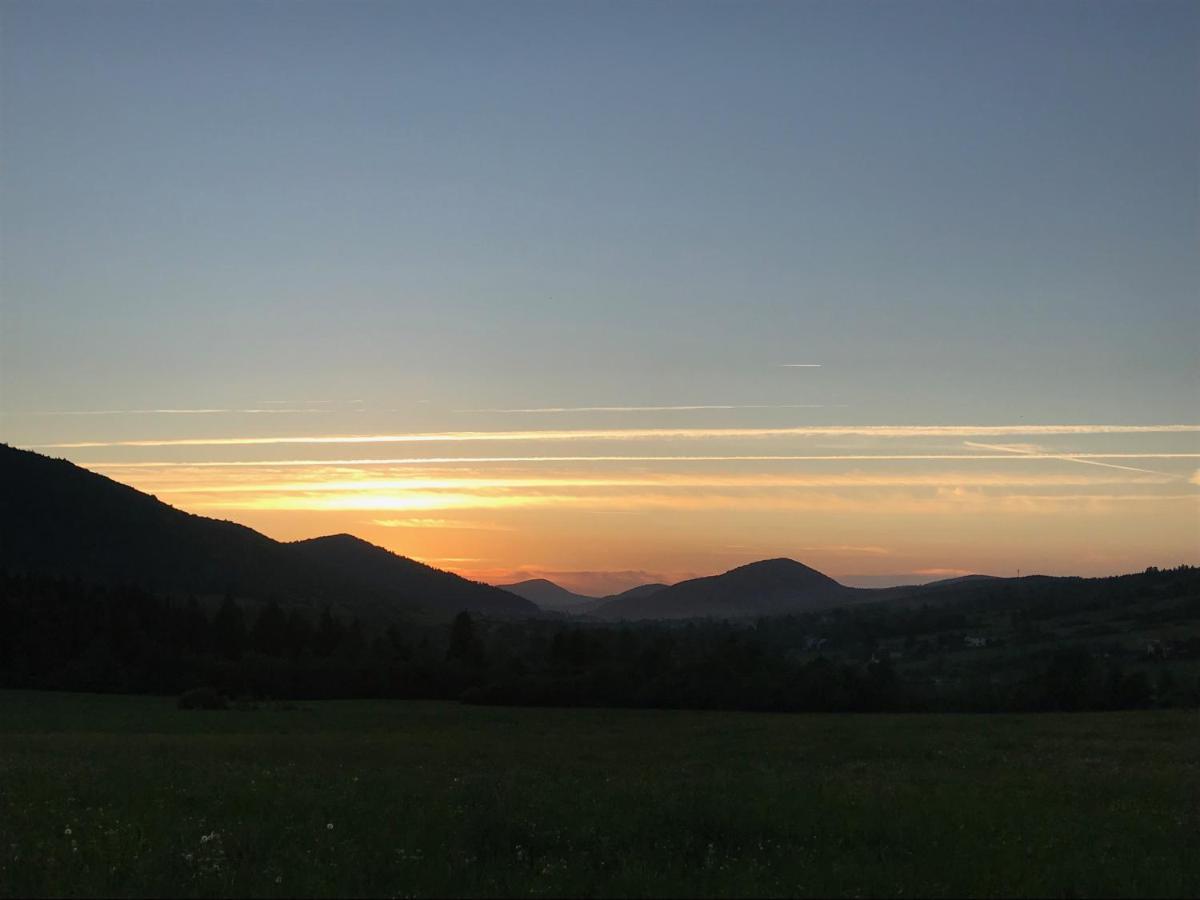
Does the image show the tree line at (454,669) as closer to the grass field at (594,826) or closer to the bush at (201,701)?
the bush at (201,701)

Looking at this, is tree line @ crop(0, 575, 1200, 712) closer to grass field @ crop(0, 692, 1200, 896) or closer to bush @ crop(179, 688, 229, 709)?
bush @ crop(179, 688, 229, 709)

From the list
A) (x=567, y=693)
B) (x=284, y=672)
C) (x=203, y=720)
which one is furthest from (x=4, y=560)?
(x=203, y=720)

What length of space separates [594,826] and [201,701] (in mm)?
57336

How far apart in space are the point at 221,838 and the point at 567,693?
225ft

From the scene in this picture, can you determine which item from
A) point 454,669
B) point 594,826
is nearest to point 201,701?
point 454,669

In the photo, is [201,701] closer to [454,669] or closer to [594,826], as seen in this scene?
[454,669]

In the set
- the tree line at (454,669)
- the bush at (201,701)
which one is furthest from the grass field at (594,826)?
the tree line at (454,669)

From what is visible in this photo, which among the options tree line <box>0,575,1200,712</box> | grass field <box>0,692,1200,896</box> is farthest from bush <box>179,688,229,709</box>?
grass field <box>0,692,1200,896</box>

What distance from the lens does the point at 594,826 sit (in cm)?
1340

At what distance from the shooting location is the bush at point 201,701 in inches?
2504

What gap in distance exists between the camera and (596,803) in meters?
15.2

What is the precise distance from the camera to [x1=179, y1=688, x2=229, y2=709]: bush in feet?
209

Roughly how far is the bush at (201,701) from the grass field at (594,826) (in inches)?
1556

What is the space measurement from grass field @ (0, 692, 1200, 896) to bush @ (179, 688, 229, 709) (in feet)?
130
